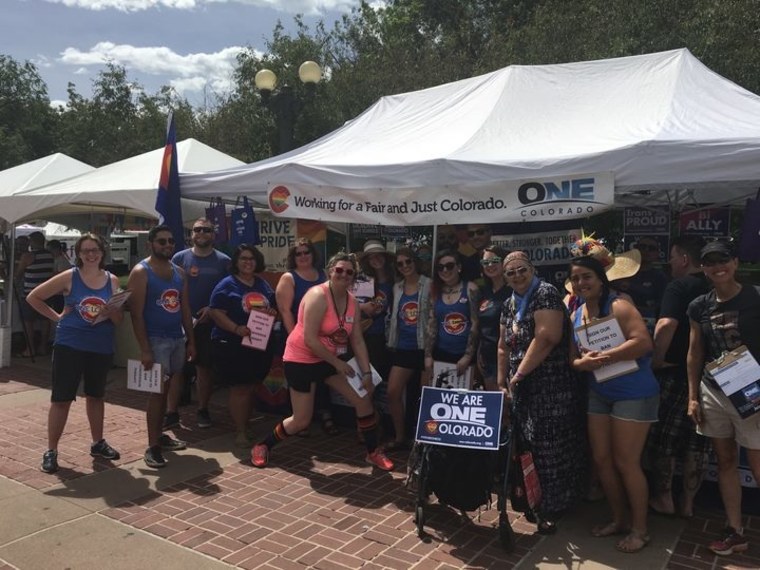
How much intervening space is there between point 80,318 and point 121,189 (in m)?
3.97

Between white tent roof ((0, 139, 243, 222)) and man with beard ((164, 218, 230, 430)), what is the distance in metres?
2.03

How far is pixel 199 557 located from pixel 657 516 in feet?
9.33

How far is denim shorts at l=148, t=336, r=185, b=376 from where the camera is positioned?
4723 mm

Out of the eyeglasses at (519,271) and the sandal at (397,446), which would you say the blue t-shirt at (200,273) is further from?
the eyeglasses at (519,271)

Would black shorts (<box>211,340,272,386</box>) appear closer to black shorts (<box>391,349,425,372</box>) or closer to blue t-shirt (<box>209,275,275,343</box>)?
blue t-shirt (<box>209,275,275,343</box>)

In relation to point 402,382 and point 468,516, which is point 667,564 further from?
point 402,382

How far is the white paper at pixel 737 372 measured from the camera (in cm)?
316

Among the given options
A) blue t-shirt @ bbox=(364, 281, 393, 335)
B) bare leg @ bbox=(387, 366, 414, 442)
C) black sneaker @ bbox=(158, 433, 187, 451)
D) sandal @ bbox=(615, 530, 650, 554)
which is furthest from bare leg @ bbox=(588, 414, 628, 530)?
black sneaker @ bbox=(158, 433, 187, 451)

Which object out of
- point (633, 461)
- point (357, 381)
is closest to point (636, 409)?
point (633, 461)

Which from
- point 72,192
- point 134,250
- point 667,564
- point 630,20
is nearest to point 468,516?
point 667,564

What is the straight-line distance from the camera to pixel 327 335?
177 inches

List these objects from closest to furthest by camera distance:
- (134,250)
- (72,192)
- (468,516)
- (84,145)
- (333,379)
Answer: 1. (468,516)
2. (333,379)
3. (72,192)
4. (134,250)
5. (84,145)

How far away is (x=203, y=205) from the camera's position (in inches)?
336

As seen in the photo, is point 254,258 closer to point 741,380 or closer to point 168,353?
point 168,353
